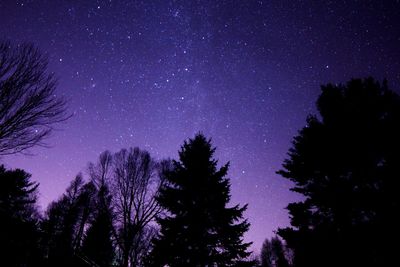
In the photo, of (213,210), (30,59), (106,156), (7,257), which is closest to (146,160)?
(106,156)

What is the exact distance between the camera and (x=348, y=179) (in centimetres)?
956

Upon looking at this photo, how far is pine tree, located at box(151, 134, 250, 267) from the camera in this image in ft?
38.5

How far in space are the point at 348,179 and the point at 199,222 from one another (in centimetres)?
744

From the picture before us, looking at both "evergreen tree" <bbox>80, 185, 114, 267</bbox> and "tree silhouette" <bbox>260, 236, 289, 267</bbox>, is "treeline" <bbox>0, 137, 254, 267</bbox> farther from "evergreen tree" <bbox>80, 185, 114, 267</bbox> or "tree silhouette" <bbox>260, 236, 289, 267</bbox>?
"tree silhouette" <bbox>260, 236, 289, 267</bbox>

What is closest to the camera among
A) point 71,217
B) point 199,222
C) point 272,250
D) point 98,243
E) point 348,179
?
point 348,179

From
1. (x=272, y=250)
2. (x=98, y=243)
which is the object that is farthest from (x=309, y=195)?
(x=272, y=250)

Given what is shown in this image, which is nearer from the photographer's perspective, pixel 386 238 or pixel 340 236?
pixel 386 238

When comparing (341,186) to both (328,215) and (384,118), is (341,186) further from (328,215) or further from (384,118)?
(384,118)

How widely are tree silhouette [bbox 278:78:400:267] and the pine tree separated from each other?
3.46m

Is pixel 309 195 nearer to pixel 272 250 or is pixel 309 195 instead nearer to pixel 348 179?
pixel 348 179

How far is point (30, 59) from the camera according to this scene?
7.12m

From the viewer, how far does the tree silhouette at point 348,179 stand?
315 inches

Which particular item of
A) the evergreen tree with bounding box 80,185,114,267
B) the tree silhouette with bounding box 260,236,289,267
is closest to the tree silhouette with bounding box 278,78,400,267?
the evergreen tree with bounding box 80,185,114,267

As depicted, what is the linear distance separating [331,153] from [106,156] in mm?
18750
